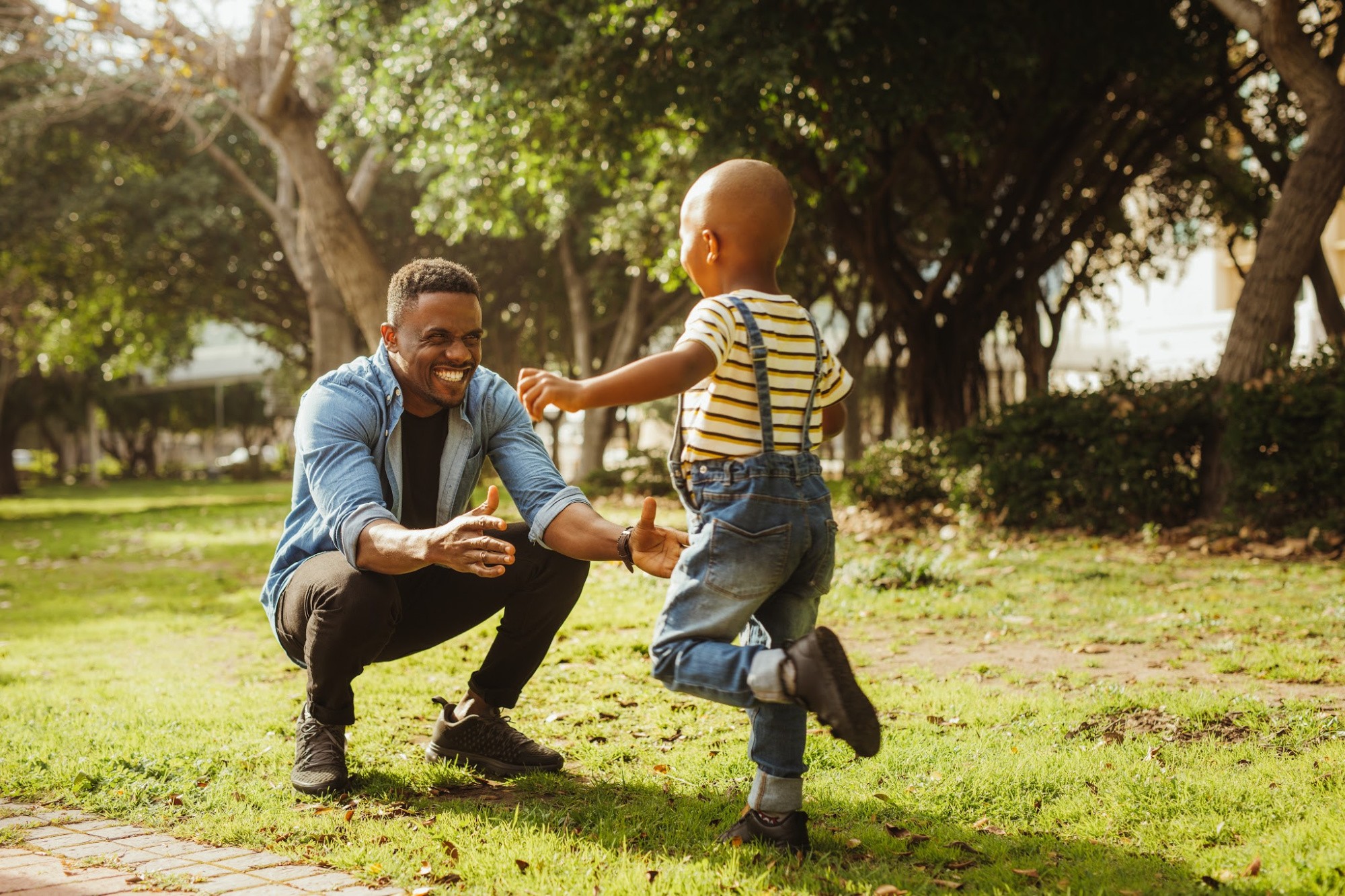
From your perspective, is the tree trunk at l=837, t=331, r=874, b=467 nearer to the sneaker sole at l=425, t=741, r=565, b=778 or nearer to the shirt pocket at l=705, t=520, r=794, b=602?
the sneaker sole at l=425, t=741, r=565, b=778

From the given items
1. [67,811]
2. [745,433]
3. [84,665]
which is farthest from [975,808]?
[84,665]

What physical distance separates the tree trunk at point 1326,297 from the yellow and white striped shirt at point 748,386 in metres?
15.0

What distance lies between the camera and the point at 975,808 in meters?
3.64

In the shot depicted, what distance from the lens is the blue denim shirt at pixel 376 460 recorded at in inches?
149

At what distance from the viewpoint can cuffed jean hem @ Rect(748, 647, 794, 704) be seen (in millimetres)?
2910

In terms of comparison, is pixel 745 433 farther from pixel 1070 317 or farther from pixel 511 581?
pixel 1070 317

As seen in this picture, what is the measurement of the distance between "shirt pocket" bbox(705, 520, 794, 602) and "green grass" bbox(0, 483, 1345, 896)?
0.77m

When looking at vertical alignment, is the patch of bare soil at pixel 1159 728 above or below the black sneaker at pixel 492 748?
below

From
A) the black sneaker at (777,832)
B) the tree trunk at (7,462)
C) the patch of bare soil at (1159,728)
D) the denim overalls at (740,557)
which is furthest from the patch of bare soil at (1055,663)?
the tree trunk at (7,462)

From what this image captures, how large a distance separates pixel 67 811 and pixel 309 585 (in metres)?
1.15

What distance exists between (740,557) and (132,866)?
2.00 meters

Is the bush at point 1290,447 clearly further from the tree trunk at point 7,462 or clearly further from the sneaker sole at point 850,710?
the tree trunk at point 7,462

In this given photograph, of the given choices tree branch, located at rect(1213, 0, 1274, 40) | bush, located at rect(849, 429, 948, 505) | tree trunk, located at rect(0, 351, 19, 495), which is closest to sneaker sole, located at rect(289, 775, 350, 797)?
tree branch, located at rect(1213, 0, 1274, 40)

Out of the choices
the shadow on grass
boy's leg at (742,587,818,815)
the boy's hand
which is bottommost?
the shadow on grass
